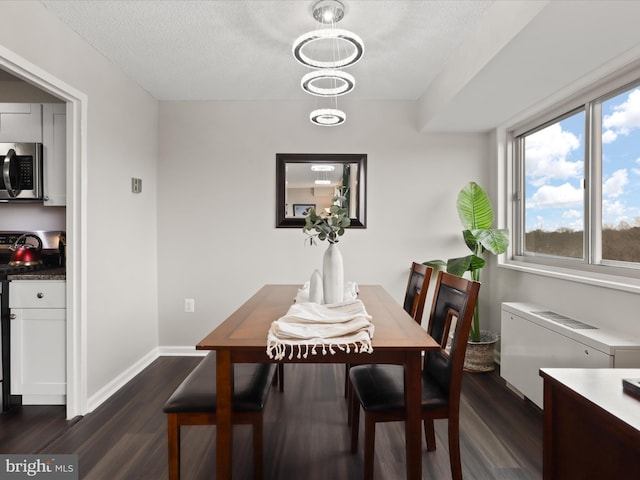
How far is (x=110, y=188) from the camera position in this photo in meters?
2.69

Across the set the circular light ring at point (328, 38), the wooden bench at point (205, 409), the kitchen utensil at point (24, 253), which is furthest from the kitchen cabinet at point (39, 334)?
the circular light ring at point (328, 38)

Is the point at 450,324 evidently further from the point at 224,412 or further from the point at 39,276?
the point at 39,276

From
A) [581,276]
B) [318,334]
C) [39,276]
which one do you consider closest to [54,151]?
[39,276]

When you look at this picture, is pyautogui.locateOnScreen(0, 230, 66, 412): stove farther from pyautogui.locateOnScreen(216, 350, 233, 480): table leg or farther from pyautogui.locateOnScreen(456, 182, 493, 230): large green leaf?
pyautogui.locateOnScreen(456, 182, 493, 230): large green leaf

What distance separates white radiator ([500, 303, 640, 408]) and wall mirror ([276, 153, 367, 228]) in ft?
5.01

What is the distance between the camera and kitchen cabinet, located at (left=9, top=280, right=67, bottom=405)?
2342 mm

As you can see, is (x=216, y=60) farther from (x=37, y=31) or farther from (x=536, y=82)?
(x=536, y=82)

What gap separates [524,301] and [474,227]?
27.8 inches

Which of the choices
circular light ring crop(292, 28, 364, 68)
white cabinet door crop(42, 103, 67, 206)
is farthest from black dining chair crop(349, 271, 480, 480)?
white cabinet door crop(42, 103, 67, 206)

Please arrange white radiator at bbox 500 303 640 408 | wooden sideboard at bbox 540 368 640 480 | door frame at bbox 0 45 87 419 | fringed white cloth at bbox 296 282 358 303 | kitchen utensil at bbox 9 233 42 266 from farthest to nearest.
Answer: kitchen utensil at bbox 9 233 42 266 < door frame at bbox 0 45 87 419 < fringed white cloth at bbox 296 282 358 303 < white radiator at bbox 500 303 640 408 < wooden sideboard at bbox 540 368 640 480

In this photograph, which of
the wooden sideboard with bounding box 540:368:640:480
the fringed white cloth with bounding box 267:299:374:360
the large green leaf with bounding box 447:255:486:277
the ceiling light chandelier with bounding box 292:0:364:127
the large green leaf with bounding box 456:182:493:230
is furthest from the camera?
the large green leaf with bounding box 456:182:493:230

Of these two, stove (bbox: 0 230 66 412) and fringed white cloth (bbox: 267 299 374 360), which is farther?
stove (bbox: 0 230 66 412)

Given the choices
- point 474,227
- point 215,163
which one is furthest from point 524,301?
point 215,163

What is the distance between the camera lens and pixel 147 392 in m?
2.70
